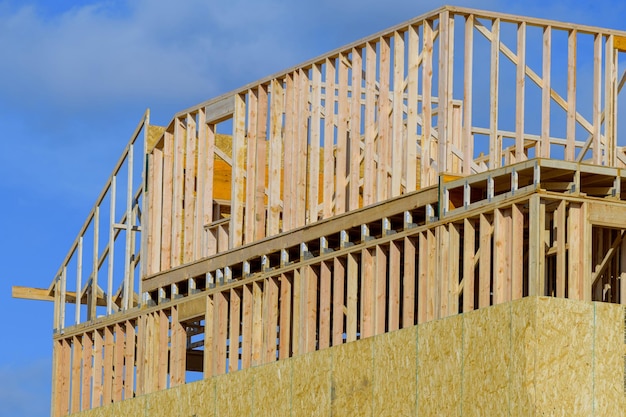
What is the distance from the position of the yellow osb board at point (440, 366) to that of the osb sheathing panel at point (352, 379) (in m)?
1.20

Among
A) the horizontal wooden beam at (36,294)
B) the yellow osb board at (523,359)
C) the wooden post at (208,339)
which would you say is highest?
the horizontal wooden beam at (36,294)

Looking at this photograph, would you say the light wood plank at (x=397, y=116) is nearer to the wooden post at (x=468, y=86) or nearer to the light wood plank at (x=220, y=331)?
the wooden post at (x=468, y=86)

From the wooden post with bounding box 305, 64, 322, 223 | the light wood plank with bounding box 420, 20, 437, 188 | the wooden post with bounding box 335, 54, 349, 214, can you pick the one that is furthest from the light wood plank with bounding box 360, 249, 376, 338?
the wooden post with bounding box 305, 64, 322, 223

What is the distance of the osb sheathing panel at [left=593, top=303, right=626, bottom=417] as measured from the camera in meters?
21.3

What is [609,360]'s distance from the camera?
70.4 ft

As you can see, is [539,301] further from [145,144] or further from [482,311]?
[145,144]

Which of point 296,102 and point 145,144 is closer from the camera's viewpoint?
point 296,102

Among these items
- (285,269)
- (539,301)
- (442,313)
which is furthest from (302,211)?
(539,301)

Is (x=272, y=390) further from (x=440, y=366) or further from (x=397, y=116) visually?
(x=397, y=116)

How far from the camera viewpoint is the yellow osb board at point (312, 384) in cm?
2503

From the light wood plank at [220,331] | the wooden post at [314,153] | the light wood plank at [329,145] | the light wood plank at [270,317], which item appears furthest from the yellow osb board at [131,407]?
the light wood plank at [329,145]

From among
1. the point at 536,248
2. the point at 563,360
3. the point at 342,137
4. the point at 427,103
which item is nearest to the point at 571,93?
the point at 427,103

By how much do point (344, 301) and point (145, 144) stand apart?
5922mm

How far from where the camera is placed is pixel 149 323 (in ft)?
99.1
